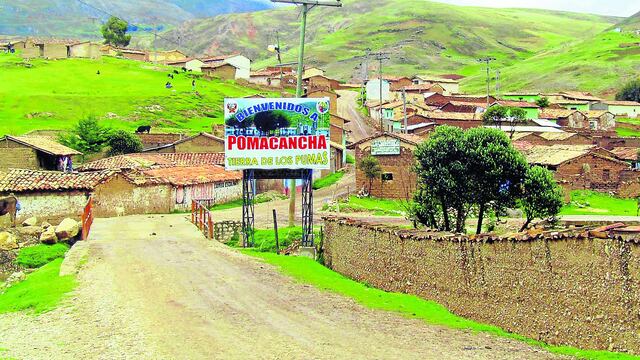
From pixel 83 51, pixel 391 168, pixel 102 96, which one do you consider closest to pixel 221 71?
pixel 83 51

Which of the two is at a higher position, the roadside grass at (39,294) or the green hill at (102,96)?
the green hill at (102,96)

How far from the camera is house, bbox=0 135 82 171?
165ft

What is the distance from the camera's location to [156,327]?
56.8 ft

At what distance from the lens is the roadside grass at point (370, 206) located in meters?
51.8

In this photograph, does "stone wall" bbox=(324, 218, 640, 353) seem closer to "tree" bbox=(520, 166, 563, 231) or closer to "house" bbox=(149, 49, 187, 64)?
"tree" bbox=(520, 166, 563, 231)

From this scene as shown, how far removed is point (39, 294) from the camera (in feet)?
70.5

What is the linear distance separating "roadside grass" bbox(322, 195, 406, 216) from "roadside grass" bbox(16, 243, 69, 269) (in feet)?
67.2

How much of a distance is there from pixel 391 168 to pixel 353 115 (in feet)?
169

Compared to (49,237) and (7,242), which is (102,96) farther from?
(7,242)

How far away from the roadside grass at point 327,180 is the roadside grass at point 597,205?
18.1 meters

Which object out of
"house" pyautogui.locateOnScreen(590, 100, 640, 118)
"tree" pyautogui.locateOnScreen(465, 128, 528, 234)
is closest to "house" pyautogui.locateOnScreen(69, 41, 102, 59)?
"house" pyautogui.locateOnScreen(590, 100, 640, 118)

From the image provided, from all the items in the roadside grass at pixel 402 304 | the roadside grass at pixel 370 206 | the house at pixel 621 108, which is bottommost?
the roadside grass at pixel 402 304

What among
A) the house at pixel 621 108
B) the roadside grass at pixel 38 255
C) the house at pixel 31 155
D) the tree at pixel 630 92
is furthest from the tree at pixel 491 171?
the tree at pixel 630 92

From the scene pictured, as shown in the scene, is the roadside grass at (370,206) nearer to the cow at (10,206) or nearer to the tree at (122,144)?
the cow at (10,206)
